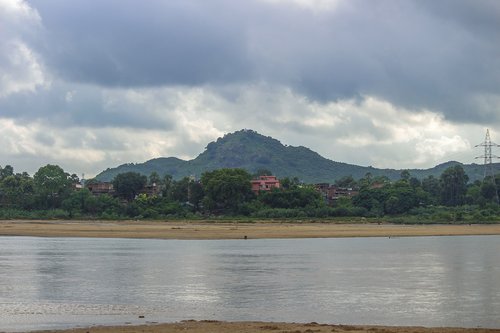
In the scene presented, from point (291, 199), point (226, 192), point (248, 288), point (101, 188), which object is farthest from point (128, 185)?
point (248, 288)

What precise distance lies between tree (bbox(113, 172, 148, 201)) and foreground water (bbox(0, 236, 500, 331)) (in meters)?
114

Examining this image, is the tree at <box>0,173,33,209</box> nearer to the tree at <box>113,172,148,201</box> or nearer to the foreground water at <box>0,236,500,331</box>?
the tree at <box>113,172,148,201</box>

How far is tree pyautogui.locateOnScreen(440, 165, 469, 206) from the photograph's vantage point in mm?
190625

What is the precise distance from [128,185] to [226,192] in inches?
1386

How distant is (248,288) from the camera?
36562 mm

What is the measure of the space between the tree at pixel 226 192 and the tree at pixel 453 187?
64.5 metres

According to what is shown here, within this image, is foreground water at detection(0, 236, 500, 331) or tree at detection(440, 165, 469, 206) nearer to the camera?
foreground water at detection(0, 236, 500, 331)

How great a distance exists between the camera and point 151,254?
6231cm

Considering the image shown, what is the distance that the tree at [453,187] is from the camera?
190625 millimetres

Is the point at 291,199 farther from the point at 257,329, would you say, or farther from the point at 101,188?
the point at 257,329

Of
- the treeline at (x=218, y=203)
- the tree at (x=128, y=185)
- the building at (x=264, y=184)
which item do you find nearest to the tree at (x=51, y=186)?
the treeline at (x=218, y=203)

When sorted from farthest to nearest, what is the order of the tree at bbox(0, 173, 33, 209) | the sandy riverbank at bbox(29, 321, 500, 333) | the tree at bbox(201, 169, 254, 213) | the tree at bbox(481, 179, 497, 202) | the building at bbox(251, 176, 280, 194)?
the tree at bbox(481, 179, 497, 202), the building at bbox(251, 176, 280, 194), the tree at bbox(0, 173, 33, 209), the tree at bbox(201, 169, 254, 213), the sandy riverbank at bbox(29, 321, 500, 333)

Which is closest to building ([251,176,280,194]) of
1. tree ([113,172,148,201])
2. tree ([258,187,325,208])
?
tree ([258,187,325,208])

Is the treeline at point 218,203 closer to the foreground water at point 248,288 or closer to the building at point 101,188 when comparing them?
the building at point 101,188
